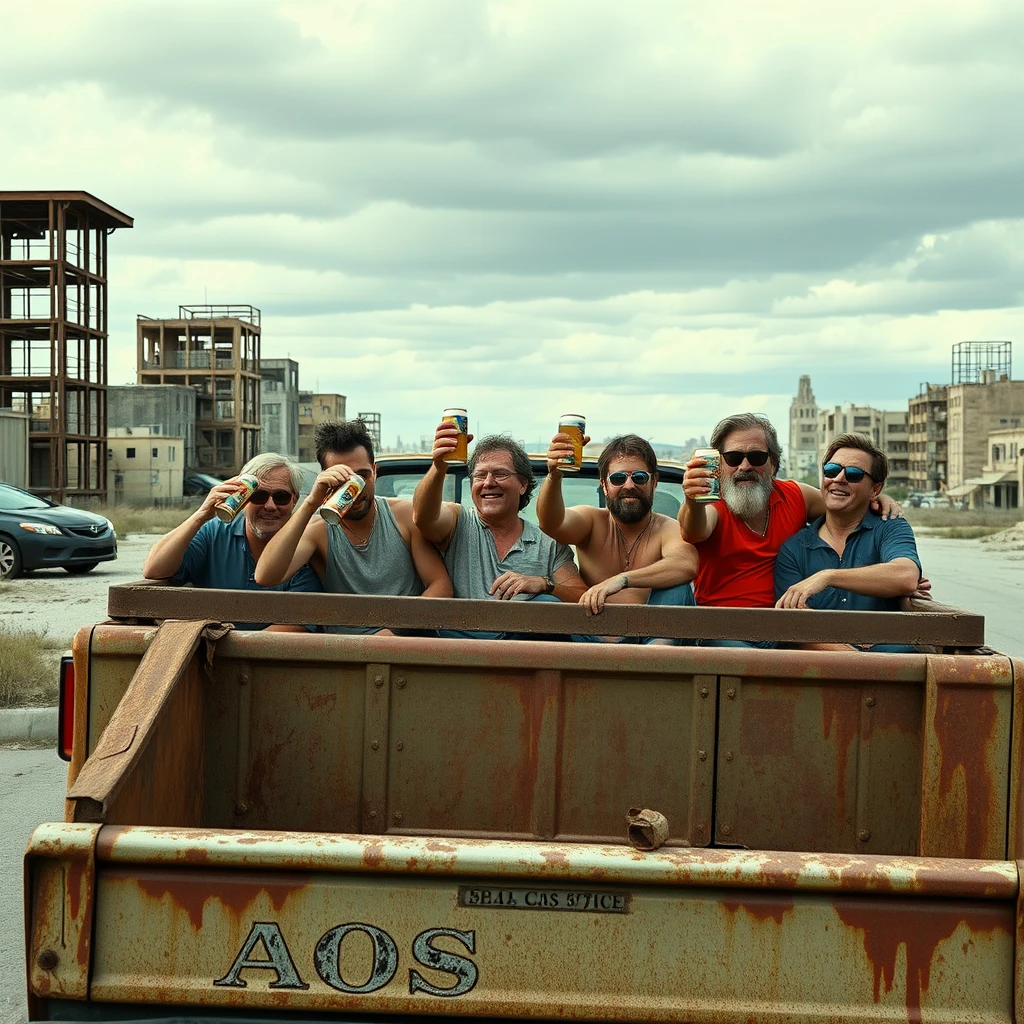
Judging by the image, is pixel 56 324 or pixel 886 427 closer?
pixel 56 324

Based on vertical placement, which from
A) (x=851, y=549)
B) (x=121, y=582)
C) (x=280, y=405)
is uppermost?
(x=280, y=405)

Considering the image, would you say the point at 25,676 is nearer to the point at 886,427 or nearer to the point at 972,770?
the point at 972,770

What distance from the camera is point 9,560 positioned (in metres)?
18.7

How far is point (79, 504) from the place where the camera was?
2149 inches

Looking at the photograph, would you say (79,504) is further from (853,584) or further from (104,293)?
(853,584)

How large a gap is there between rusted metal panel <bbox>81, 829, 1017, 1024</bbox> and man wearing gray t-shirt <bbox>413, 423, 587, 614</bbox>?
1901 mm

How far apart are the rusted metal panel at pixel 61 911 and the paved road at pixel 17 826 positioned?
1.18 meters

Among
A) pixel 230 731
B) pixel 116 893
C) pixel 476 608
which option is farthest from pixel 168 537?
pixel 116 893

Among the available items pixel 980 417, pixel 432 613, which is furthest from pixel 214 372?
pixel 432 613

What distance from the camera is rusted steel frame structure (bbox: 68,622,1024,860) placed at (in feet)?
11.2

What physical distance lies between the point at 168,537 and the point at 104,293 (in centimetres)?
6090

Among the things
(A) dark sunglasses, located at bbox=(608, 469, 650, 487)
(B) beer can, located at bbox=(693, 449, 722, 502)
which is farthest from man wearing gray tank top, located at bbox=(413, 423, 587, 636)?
(B) beer can, located at bbox=(693, 449, 722, 502)

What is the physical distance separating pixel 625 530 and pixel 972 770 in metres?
1.71

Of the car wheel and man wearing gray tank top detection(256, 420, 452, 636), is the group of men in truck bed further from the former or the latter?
the car wheel
